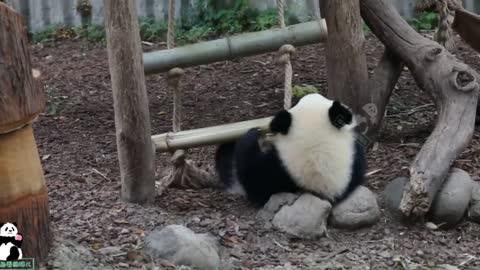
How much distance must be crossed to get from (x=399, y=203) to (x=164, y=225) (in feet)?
3.98

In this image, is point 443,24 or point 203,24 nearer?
point 443,24

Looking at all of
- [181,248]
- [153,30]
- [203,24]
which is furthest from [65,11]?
[181,248]

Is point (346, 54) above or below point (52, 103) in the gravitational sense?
above

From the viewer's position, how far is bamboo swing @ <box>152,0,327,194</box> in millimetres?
4031

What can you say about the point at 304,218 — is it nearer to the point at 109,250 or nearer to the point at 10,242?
the point at 109,250

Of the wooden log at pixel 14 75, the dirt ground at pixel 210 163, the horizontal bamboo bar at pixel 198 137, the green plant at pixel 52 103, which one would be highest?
the wooden log at pixel 14 75

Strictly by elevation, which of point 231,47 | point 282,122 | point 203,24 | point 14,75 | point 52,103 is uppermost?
point 14,75

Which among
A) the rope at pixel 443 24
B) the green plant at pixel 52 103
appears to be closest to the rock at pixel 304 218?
the rope at pixel 443 24

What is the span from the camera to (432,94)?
465cm

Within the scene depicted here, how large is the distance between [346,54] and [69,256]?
92.4 inches

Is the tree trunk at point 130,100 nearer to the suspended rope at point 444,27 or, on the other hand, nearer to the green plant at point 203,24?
the suspended rope at point 444,27

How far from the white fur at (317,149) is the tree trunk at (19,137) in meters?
1.34

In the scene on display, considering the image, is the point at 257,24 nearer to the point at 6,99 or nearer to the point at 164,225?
the point at 164,225

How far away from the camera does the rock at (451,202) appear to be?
13.0 ft
